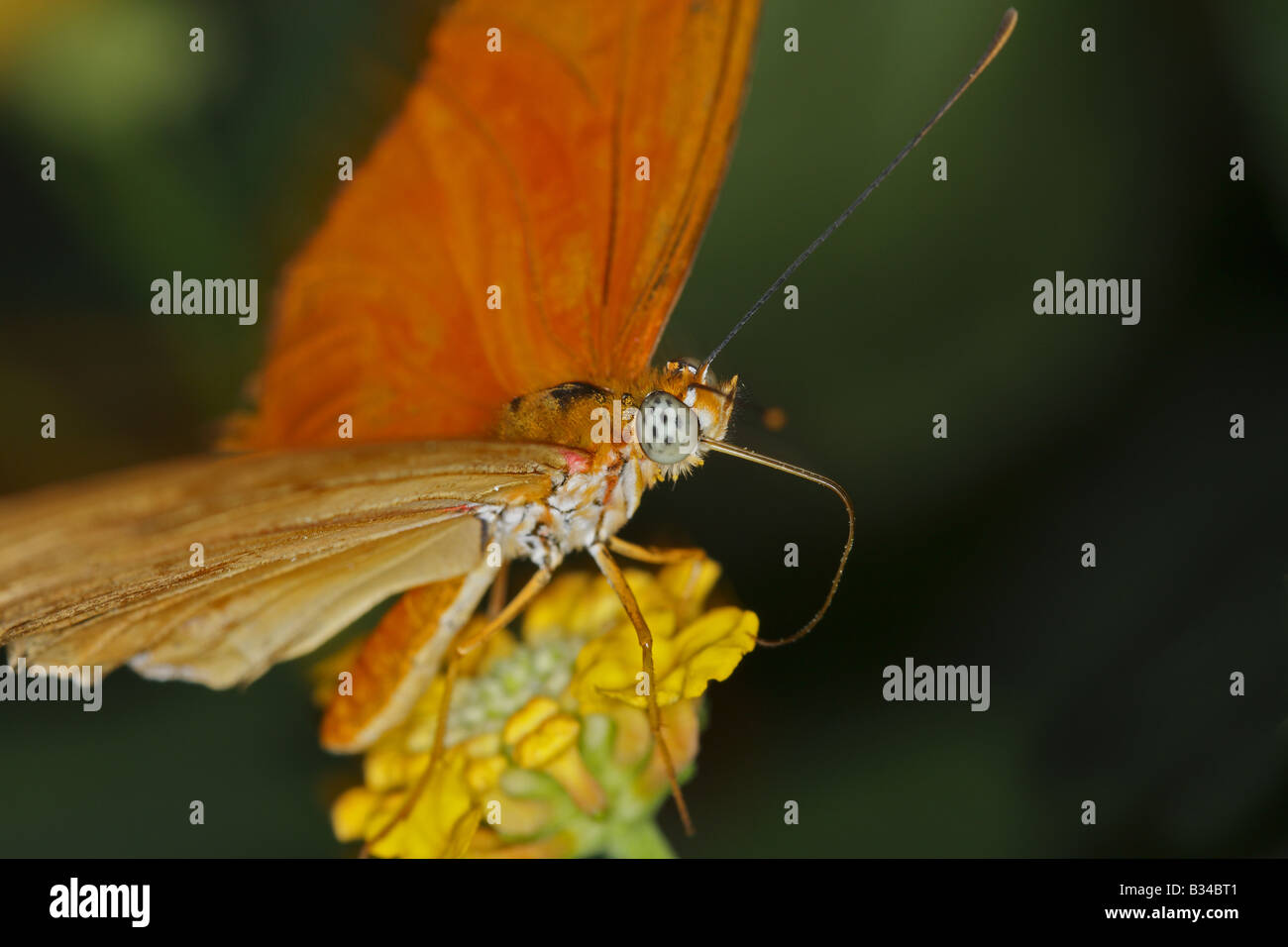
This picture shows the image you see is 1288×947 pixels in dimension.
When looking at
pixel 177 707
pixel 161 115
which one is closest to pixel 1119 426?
pixel 177 707

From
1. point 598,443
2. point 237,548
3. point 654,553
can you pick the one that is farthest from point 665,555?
point 237,548

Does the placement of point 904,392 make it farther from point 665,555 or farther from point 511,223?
point 511,223

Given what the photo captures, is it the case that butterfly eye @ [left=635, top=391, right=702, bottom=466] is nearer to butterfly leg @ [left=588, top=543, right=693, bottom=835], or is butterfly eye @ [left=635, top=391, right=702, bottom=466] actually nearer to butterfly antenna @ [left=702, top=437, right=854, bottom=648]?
butterfly antenna @ [left=702, top=437, right=854, bottom=648]

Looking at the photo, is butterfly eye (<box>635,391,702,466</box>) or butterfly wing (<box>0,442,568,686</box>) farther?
butterfly eye (<box>635,391,702,466</box>)

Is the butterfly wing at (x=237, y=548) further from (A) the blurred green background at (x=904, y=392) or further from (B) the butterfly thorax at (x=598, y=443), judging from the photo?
(A) the blurred green background at (x=904, y=392)

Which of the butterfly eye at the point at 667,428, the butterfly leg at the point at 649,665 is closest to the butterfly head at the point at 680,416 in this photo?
the butterfly eye at the point at 667,428

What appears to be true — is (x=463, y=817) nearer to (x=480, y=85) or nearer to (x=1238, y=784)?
(x=1238, y=784)

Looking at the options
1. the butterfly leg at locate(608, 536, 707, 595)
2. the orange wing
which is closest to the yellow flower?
the butterfly leg at locate(608, 536, 707, 595)
